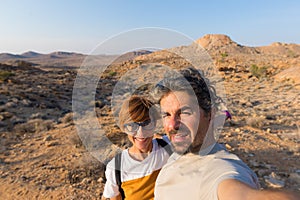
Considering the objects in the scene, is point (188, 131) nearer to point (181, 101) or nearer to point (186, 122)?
point (186, 122)

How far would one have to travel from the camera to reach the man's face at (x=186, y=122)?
1.54 metres

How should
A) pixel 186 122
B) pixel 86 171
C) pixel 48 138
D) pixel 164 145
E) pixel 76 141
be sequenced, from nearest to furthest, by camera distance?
pixel 186 122, pixel 164 145, pixel 86 171, pixel 76 141, pixel 48 138

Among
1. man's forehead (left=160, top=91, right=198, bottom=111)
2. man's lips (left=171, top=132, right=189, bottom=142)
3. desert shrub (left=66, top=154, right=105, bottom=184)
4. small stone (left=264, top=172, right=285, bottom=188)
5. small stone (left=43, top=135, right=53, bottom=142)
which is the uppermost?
man's forehead (left=160, top=91, right=198, bottom=111)

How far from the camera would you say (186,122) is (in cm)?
155

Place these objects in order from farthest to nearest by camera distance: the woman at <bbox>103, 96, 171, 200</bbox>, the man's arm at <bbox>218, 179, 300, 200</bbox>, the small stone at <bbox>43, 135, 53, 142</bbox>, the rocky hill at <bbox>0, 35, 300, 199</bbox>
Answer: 1. the small stone at <bbox>43, 135, 53, 142</bbox>
2. the rocky hill at <bbox>0, 35, 300, 199</bbox>
3. the woman at <bbox>103, 96, 171, 200</bbox>
4. the man's arm at <bbox>218, 179, 300, 200</bbox>

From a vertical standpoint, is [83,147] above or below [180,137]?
below

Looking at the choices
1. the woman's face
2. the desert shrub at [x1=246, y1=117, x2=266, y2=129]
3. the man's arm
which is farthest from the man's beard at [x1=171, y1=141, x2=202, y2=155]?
the desert shrub at [x1=246, y1=117, x2=266, y2=129]

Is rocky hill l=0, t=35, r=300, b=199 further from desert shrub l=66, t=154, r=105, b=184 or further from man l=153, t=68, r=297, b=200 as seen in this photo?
man l=153, t=68, r=297, b=200

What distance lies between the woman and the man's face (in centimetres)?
45

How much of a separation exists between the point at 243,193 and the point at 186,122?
658 mm

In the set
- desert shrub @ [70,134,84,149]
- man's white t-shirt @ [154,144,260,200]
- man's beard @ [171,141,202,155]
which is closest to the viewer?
man's white t-shirt @ [154,144,260,200]

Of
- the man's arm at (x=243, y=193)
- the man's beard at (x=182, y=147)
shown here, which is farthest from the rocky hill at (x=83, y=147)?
the man's arm at (x=243, y=193)

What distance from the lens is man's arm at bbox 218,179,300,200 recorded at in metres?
0.82

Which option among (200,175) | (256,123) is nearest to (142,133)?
(200,175)
